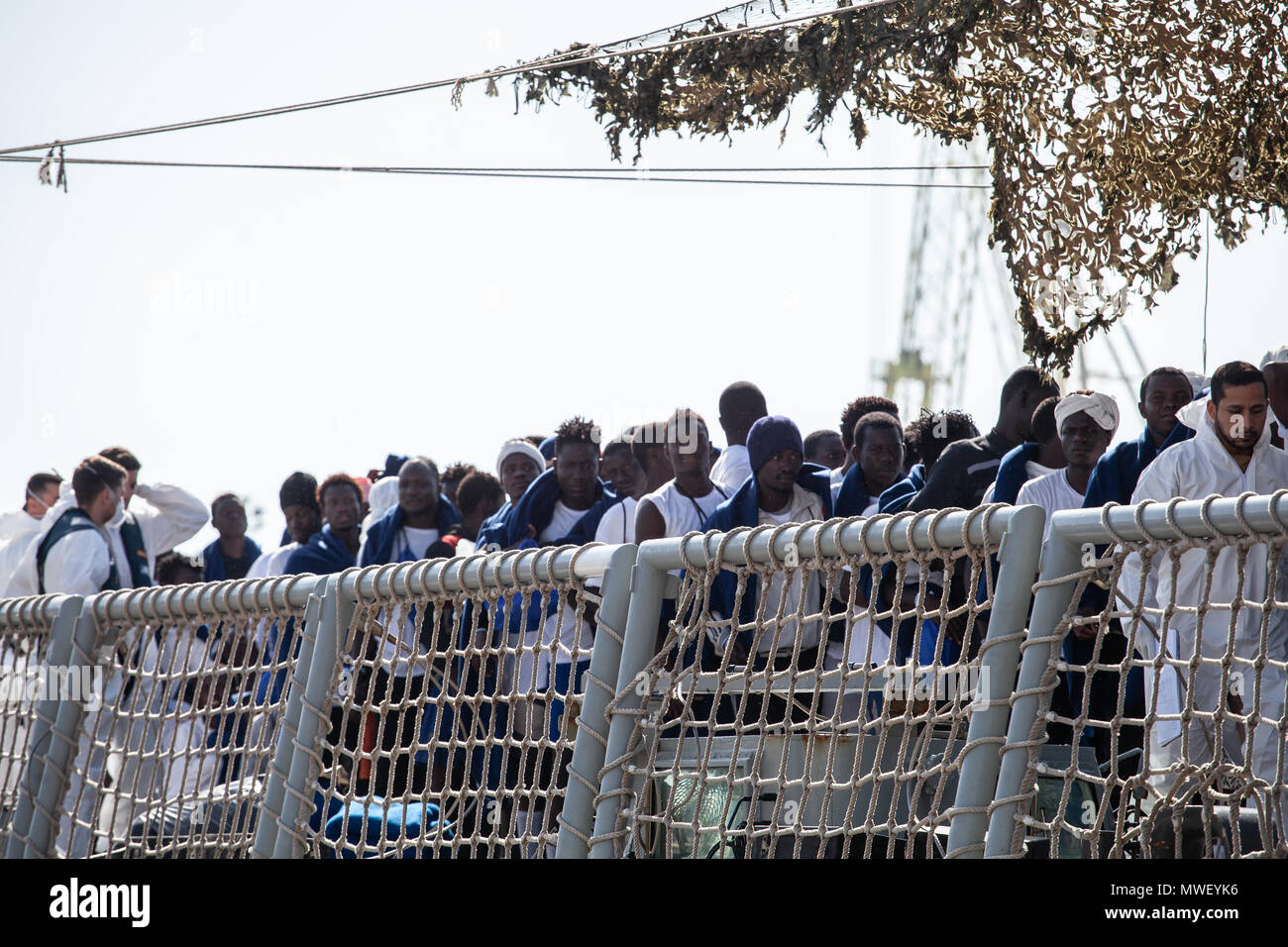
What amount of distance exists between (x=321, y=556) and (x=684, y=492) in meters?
2.42

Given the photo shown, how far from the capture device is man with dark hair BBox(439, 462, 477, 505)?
26.0 ft

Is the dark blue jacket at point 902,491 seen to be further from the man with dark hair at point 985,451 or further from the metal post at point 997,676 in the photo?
the metal post at point 997,676

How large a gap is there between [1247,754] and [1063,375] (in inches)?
160

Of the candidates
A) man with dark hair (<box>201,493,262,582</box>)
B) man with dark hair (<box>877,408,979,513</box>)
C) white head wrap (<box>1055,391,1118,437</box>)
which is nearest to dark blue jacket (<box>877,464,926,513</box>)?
man with dark hair (<box>877,408,979,513</box>)

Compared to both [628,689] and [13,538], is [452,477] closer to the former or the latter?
[13,538]

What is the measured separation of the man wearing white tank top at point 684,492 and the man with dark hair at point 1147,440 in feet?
5.15

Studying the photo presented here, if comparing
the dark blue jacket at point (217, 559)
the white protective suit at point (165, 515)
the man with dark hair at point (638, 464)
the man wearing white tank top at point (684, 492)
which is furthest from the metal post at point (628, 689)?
the dark blue jacket at point (217, 559)

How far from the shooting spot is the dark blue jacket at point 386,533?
7.01 metres

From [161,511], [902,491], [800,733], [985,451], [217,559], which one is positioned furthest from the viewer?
[217,559]

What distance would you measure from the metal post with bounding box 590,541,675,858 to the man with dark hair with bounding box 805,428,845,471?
192 inches

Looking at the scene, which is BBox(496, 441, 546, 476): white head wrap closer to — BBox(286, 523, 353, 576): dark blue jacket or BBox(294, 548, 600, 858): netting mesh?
BBox(286, 523, 353, 576): dark blue jacket

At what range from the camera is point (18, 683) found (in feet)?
14.8

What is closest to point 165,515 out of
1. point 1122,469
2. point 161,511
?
point 161,511

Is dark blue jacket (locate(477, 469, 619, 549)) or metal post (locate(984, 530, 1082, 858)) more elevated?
dark blue jacket (locate(477, 469, 619, 549))
